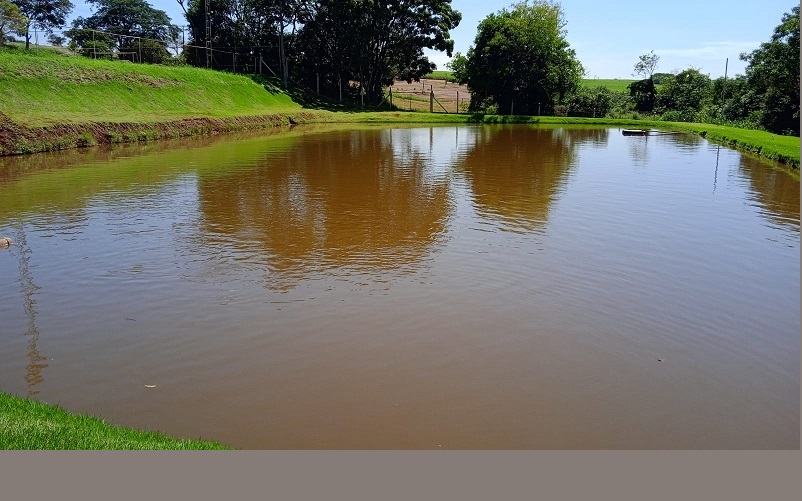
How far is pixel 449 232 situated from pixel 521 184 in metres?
6.56

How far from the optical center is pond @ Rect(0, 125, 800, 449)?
5410 millimetres

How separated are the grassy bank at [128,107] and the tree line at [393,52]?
6.69 m

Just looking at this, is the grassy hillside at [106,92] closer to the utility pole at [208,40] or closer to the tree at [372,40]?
the utility pole at [208,40]

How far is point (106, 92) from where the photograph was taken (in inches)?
1137

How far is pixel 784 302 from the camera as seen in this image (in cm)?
831

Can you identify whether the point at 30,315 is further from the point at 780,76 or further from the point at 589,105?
the point at 589,105

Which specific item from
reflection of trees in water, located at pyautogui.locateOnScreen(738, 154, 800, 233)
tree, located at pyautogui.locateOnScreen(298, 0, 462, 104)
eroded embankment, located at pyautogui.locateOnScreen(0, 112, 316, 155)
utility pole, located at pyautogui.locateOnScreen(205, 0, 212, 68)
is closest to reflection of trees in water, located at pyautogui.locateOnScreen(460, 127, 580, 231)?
reflection of trees in water, located at pyautogui.locateOnScreen(738, 154, 800, 233)

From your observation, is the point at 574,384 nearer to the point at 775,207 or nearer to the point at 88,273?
the point at 88,273

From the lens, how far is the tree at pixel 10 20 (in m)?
31.5

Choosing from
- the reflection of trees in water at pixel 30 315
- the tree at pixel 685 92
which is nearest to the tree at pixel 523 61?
the tree at pixel 685 92

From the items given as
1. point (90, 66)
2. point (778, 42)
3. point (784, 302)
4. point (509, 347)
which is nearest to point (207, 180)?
point (509, 347)

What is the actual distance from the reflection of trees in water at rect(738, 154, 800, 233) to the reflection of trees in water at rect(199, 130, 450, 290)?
7052mm

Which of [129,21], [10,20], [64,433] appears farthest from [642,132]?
[129,21]

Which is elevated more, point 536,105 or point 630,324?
point 536,105
